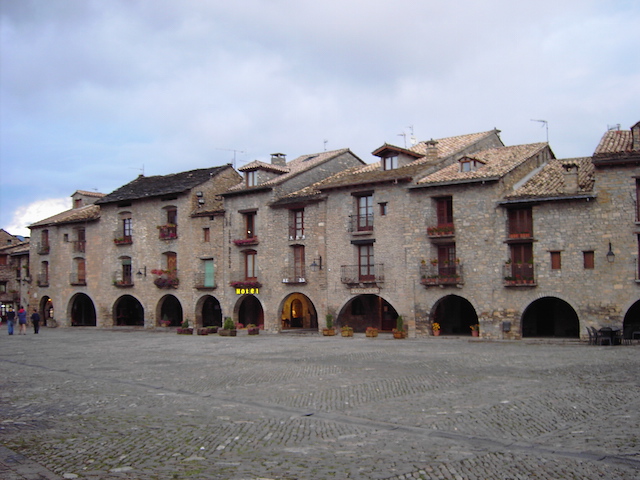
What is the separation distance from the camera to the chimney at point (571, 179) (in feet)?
98.6

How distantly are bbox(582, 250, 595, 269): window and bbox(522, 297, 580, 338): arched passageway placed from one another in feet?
11.9

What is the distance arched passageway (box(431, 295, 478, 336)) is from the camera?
120 feet

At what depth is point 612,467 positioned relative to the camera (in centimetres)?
884

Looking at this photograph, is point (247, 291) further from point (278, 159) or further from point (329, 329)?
point (278, 159)

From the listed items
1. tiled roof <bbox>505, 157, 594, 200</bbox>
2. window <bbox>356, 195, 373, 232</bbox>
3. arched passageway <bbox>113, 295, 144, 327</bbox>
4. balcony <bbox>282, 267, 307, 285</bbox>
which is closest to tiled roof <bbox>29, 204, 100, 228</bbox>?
arched passageway <bbox>113, 295, 144, 327</bbox>

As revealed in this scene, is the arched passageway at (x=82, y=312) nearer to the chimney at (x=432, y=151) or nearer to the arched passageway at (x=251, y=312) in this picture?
the arched passageway at (x=251, y=312)

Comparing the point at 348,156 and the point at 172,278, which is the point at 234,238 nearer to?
the point at 172,278

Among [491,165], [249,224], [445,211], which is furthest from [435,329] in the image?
[249,224]

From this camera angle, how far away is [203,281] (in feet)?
144

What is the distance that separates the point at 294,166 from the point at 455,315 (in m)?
16.4

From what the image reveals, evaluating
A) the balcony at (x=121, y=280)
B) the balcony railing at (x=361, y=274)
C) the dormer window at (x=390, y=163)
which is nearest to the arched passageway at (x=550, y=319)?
the balcony railing at (x=361, y=274)

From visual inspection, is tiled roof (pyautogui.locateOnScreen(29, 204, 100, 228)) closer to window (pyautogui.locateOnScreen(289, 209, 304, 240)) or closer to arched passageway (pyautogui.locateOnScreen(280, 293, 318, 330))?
arched passageway (pyautogui.locateOnScreen(280, 293, 318, 330))

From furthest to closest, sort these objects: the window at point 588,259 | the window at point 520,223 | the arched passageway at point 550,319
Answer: the arched passageway at point 550,319
the window at point 520,223
the window at point 588,259

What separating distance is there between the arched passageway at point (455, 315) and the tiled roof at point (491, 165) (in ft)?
22.7
